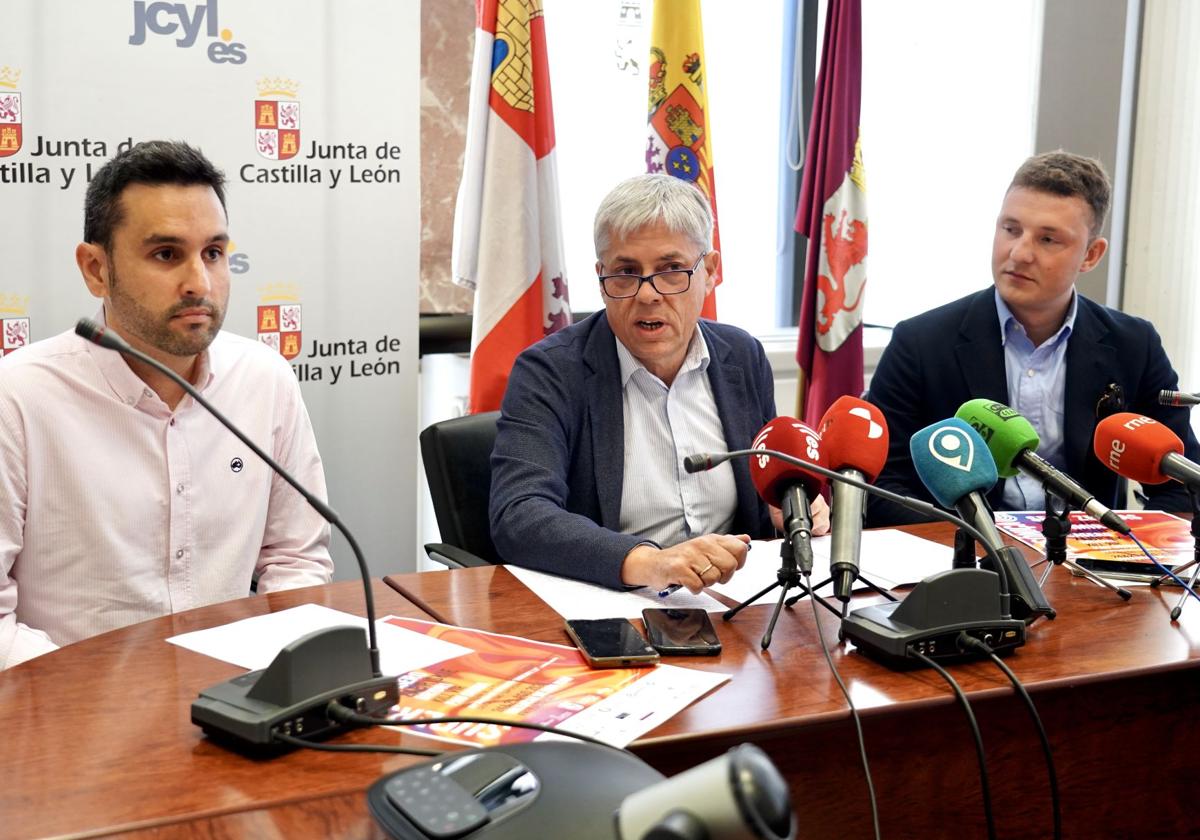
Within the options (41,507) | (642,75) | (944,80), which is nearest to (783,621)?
(41,507)

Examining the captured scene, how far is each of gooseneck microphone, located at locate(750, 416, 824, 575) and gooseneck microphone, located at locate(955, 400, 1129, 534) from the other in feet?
0.84

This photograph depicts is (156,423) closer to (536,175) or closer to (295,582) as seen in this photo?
A: (295,582)

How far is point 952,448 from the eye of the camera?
168 centimetres

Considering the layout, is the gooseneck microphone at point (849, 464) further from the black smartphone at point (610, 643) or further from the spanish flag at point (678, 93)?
the spanish flag at point (678, 93)

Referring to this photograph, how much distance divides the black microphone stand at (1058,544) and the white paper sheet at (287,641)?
3.18ft

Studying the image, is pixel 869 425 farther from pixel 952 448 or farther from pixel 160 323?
pixel 160 323

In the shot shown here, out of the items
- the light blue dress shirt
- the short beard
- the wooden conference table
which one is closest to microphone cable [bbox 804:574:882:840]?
the wooden conference table

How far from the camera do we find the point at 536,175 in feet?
10.8

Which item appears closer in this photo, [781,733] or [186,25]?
[781,733]

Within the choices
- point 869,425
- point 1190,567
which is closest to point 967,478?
point 869,425

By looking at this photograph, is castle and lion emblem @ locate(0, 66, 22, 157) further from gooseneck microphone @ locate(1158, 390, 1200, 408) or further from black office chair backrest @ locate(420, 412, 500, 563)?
gooseneck microphone @ locate(1158, 390, 1200, 408)

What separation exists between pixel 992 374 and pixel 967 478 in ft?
3.89

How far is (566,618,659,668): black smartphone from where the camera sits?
59.9 inches

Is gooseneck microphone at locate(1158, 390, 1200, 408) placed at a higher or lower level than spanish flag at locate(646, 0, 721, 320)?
lower
